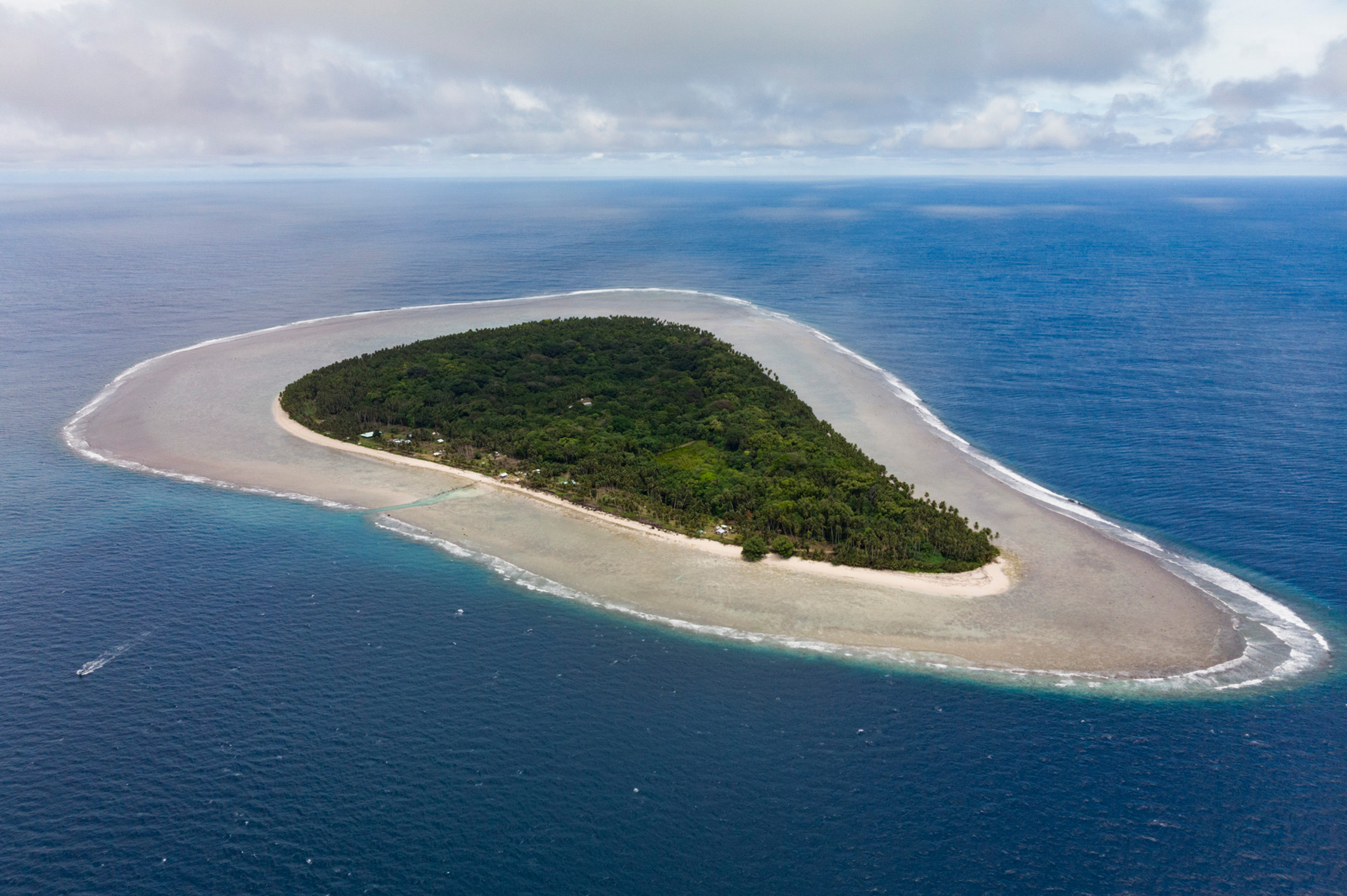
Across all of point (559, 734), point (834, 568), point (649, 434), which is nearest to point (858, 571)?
point (834, 568)

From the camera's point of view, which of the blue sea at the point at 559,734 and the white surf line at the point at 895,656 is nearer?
the blue sea at the point at 559,734

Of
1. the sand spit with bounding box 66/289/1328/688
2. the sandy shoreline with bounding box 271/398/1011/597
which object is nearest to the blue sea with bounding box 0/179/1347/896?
the sand spit with bounding box 66/289/1328/688

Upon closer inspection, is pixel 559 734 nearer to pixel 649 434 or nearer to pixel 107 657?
pixel 107 657

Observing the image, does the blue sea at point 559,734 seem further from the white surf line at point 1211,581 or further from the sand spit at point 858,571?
the sand spit at point 858,571

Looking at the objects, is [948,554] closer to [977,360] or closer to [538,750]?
[538,750]

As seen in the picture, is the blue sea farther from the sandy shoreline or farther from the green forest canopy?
the green forest canopy

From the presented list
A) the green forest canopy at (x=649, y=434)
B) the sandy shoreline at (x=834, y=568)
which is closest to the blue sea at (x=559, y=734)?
the sandy shoreline at (x=834, y=568)

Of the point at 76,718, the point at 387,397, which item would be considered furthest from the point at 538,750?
the point at 387,397
